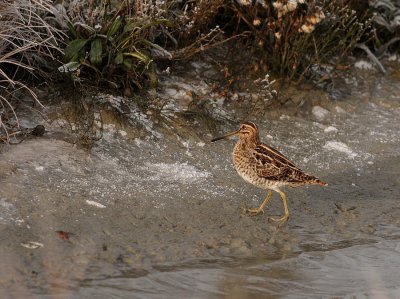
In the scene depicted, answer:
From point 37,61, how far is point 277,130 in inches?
89.7

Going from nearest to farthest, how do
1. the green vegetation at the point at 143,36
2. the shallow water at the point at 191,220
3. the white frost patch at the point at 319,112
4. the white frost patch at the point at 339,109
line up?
1. the shallow water at the point at 191,220
2. the green vegetation at the point at 143,36
3. the white frost patch at the point at 319,112
4. the white frost patch at the point at 339,109

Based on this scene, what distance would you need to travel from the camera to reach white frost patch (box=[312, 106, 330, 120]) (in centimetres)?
835

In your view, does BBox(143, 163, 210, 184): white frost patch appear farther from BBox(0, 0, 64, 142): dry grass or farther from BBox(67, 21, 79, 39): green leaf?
BBox(67, 21, 79, 39): green leaf

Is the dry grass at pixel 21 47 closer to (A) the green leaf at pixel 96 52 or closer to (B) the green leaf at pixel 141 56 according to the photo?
(A) the green leaf at pixel 96 52

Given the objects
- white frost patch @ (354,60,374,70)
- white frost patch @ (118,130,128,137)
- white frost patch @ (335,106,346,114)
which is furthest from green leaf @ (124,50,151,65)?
white frost patch @ (354,60,374,70)

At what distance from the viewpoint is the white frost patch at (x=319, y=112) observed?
8.35m

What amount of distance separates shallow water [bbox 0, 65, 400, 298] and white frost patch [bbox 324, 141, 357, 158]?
0.02 metres

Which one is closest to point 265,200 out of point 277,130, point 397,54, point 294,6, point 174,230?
point 174,230

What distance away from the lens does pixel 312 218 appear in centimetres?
664

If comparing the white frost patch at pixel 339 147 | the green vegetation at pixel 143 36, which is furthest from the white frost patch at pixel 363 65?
the white frost patch at pixel 339 147

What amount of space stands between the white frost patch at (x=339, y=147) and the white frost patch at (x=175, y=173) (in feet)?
4.58

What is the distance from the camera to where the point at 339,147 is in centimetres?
785

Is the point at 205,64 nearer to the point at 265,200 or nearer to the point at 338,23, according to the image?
the point at 338,23

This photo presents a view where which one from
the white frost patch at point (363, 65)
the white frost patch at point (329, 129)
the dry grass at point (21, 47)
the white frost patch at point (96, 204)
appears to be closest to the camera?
the white frost patch at point (96, 204)
